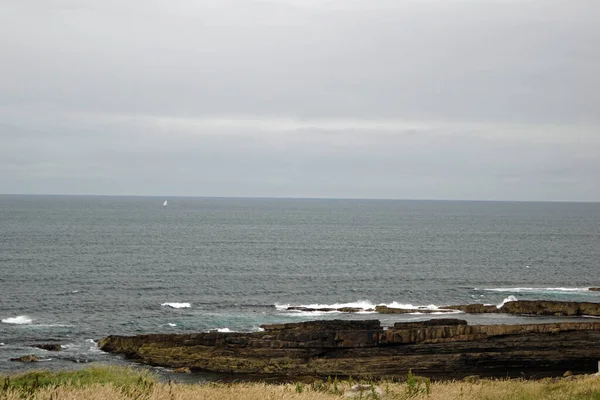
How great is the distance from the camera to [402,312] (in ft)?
209

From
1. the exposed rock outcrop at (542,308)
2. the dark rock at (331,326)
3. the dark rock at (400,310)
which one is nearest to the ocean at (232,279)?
the dark rock at (400,310)

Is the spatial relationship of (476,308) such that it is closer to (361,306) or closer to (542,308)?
(542,308)

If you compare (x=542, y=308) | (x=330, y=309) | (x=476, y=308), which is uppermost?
(x=542, y=308)

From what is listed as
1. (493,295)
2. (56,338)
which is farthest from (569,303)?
(56,338)

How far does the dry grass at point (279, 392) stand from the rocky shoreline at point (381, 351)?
1485 cm

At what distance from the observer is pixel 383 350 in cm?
4388

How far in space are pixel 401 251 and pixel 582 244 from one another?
43017mm

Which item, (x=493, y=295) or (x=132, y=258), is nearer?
(x=493, y=295)

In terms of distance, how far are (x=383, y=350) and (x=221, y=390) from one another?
2586 cm

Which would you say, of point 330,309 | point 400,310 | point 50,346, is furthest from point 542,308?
point 50,346

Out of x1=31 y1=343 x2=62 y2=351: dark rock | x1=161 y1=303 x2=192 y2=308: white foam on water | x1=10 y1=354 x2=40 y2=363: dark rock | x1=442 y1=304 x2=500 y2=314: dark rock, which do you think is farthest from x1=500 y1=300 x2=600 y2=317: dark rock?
x1=10 y1=354 x2=40 y2=363: dark rock

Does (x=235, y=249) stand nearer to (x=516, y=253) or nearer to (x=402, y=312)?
(x=516, y=253)

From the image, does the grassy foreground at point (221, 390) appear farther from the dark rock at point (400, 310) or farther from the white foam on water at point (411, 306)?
the white foam on water at point (411, 306)

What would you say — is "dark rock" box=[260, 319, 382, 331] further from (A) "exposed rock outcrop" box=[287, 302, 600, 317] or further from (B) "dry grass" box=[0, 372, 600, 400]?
(B) "dry grass" box=[0, 372, 600, 400]
